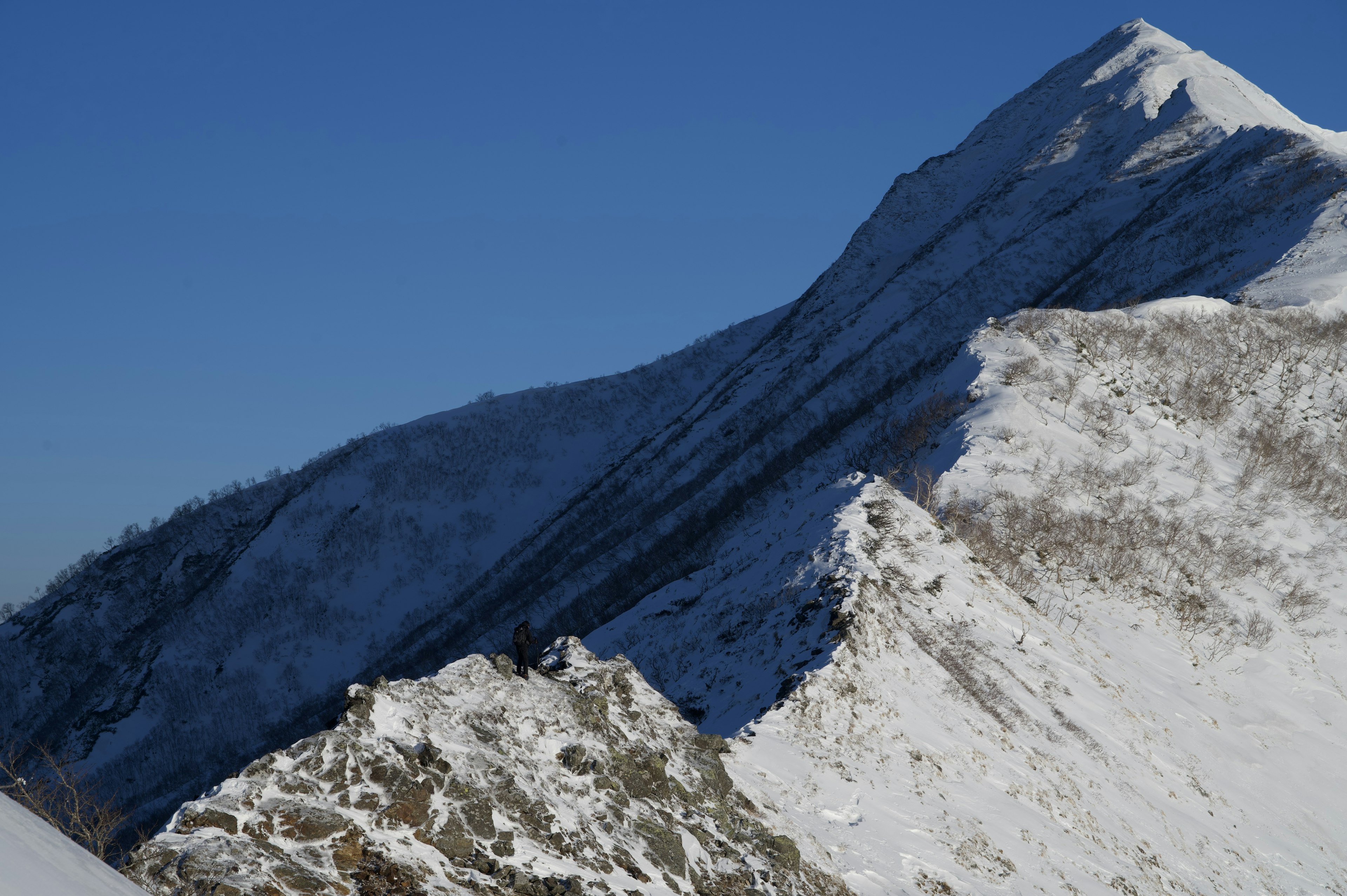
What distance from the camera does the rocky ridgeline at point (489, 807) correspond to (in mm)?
8422

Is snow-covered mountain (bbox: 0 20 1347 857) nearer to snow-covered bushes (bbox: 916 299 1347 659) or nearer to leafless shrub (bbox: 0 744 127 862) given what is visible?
snow-covered bushes (bbox: 916 299 1347 659)

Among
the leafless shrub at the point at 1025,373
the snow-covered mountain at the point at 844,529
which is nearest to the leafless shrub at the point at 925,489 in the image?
the snow-covered mountain at the point at 844,529

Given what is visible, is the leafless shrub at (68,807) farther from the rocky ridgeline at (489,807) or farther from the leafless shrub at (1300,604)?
the leafless shrub at (1300,604)

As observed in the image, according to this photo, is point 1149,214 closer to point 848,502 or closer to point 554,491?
point 554,491

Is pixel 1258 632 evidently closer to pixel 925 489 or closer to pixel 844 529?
pixel 925 489

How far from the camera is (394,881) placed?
8.59 m

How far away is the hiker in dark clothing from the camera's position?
1309 centimetres

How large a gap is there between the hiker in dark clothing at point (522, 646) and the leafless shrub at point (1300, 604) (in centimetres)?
2196

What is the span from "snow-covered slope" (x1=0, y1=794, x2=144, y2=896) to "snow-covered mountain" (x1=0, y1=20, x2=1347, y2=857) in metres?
6.50

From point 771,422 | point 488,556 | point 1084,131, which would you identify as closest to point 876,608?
point 771,422

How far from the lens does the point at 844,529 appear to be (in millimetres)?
22422

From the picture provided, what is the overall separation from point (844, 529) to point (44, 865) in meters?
20.2

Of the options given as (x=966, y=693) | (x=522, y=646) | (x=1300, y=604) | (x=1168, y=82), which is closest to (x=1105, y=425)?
(x=1300, y=604)

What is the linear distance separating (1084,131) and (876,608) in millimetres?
91254
